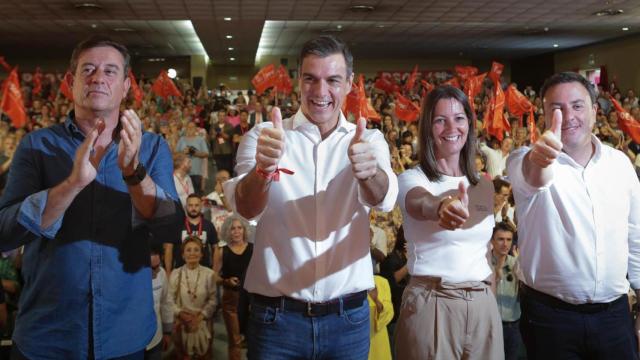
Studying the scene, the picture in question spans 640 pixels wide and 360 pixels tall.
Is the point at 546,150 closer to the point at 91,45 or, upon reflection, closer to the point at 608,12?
the point at 91,45

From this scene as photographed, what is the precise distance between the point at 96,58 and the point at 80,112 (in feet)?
0.56

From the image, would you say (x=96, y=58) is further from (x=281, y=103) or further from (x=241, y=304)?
(x=281, y=103)

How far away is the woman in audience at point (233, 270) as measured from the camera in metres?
5.17

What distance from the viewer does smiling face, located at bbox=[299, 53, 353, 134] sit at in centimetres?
201

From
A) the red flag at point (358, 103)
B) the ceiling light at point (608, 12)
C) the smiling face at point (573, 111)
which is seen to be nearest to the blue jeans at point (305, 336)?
the smiling face at point (573, 111)

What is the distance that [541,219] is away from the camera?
8.27 ft

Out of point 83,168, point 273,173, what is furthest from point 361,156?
point 83,168

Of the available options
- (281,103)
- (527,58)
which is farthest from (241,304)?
(527,58)

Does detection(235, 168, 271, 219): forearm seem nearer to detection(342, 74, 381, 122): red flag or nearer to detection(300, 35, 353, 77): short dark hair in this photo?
detection(300, 35, 353, 77): short dark hair

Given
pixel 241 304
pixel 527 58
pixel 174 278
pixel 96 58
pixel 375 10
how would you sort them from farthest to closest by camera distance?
pixel 527 58, pixel 375 10, pixel 174 278, pixel 241 304, pixel 96 58

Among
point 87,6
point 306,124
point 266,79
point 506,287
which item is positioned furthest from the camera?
point 87,6

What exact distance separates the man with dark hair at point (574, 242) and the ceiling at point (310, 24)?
1200cm

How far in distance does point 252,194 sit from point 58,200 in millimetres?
525

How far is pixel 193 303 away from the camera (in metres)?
5.25
